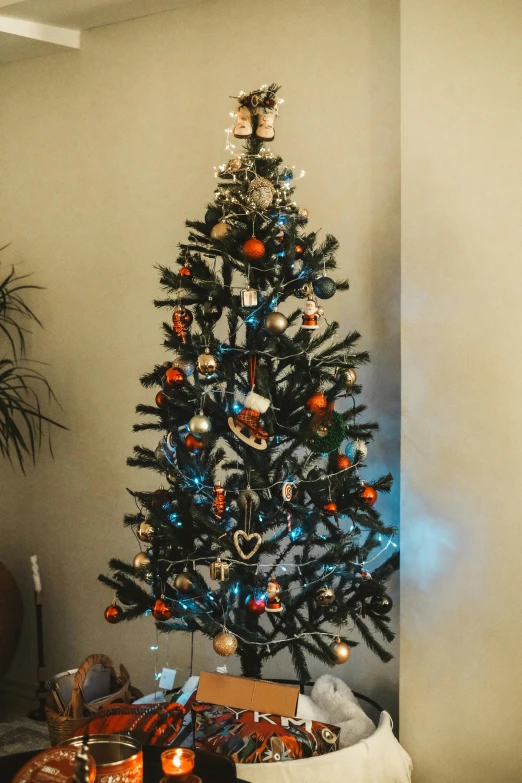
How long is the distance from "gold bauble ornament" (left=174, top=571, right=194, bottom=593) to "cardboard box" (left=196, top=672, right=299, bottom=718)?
0.79 feet

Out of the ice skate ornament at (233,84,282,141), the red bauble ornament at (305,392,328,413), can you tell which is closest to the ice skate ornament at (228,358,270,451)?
the red bauble ornament at (305,392,328,413)

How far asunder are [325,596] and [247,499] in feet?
1.08

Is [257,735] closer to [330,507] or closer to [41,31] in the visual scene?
[330,507]

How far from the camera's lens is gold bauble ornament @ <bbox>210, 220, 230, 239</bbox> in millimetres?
1912

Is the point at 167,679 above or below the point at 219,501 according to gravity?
below

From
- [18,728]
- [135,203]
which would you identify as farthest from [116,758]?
[135,203]

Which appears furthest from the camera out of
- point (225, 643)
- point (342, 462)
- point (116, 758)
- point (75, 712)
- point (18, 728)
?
point (18, 728)

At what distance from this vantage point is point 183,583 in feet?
6.27

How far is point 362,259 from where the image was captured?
2498 millimetres

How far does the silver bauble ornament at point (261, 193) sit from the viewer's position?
6.17ft

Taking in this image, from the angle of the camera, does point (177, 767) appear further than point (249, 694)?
No

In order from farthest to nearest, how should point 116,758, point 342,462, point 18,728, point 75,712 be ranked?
1. point 18,728
2. point 75,712
3. point 342,462
4. point 116,758

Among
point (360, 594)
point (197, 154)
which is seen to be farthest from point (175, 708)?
point (197, 154)

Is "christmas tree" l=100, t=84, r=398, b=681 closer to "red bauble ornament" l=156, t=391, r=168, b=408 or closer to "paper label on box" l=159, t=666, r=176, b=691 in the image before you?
"red bauble ornament" l=156, t=391, r=168, b=408
